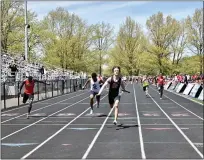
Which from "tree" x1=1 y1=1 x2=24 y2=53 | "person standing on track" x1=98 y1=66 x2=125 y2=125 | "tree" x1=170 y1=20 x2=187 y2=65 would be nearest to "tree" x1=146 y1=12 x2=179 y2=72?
"tree" x1=170 y1=20 x2=187 y2=65

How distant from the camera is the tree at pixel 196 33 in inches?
2440

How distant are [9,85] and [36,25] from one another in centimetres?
2745

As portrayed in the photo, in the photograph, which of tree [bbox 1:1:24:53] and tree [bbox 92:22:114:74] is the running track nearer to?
tree [bbox 1:1:24:53]

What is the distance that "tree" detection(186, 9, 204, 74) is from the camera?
203ft

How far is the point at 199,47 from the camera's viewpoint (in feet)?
204

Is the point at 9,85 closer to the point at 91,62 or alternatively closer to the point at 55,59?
the point at 55,59

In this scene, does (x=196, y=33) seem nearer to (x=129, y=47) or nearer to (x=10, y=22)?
(x=129, y=47)

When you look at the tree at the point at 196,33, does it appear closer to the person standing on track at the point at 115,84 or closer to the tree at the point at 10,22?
the tree at the point at 10,22

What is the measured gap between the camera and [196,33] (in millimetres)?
62281

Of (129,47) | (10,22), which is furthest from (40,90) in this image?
(129,47)

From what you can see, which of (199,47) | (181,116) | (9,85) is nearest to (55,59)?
(199,47)

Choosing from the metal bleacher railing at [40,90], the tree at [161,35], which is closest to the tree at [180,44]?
the tree at [161,35]

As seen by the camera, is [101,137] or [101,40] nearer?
[101,137]

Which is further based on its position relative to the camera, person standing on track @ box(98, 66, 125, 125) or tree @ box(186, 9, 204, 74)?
tree @ box(186, 9, 204, 74)
